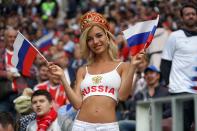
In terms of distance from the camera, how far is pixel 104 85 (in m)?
7.89

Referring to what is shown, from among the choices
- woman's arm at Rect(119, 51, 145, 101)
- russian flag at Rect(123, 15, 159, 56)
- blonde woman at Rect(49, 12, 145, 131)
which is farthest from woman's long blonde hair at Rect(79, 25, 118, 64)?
russian flag at Rect(123, 15, 159, 56)

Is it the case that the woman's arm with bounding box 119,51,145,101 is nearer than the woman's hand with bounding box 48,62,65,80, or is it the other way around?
the woman's arm with bounding box 119,51,145,101

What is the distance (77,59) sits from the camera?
17.1m

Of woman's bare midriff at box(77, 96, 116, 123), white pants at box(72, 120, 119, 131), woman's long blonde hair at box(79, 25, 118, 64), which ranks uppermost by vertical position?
woman's long blonde hair at box(79, 25, 118, 64)

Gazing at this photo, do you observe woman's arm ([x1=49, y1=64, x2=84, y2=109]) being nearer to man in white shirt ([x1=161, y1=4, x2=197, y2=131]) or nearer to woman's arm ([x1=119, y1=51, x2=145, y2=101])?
woman's arm ([x1=119, y1=51, x2=145, y2=101])

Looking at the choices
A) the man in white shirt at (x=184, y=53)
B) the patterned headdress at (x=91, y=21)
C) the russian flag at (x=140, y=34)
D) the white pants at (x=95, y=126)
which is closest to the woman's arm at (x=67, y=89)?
the white pants at (x=95, y=126)

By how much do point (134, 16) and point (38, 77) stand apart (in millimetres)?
9602

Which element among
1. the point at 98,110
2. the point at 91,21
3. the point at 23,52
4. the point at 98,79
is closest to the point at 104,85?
the point at 98,79

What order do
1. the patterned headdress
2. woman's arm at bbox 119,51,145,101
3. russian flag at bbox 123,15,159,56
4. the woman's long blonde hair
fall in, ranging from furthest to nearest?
russian flag at bbox 123,15,159,56, the patterned headdress, the woman's long blonde hair, woman's arm at bbox 119,51,145,101

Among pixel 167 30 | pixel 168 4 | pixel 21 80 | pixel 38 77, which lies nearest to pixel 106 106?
pixel 21 80

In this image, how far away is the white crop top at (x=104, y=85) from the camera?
7.90 meters

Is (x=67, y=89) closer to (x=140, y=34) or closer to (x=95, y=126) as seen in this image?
(x=95, y=126)

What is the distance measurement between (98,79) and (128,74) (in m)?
0.35

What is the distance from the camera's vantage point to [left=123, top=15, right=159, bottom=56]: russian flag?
343 inches
